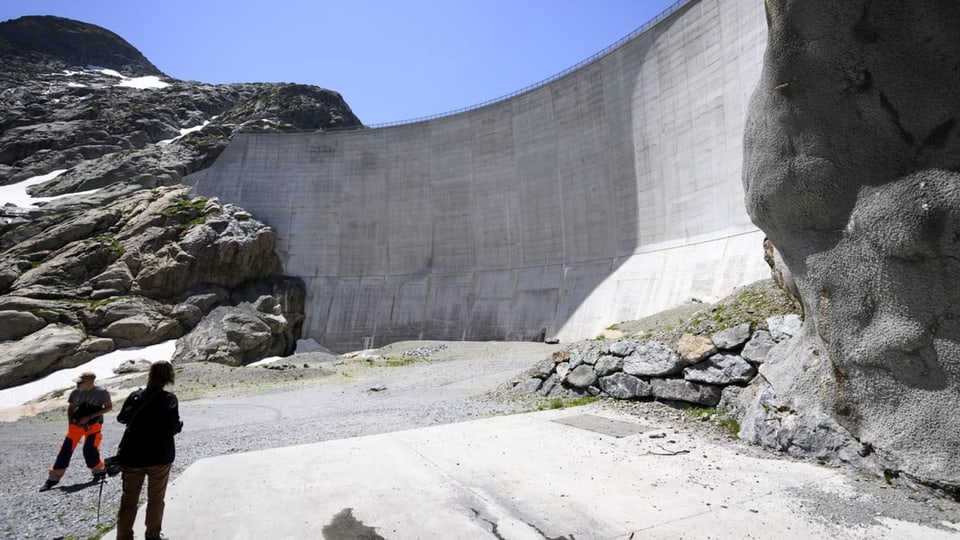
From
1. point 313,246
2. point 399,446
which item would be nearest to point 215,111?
point 313,246

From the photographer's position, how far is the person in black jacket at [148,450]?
299 centimetres

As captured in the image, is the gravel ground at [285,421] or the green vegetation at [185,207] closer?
the gravel ground at [285,421]

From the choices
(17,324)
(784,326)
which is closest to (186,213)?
(17,324)

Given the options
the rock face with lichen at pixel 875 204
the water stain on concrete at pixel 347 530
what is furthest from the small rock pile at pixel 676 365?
the water stain on concrete at pixel 347 530

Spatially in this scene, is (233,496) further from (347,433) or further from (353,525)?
(347,433)

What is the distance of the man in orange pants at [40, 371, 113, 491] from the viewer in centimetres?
505

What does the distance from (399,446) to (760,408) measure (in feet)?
12.4

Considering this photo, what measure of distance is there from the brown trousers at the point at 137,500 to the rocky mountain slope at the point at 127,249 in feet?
79.0

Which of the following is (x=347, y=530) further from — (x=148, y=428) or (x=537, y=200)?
(x=537, y=200)

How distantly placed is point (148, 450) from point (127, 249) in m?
33.1

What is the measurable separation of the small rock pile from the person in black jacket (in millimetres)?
5430

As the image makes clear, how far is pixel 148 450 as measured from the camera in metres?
3.01

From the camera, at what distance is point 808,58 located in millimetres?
3582

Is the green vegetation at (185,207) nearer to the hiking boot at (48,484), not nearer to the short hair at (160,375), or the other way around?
the hiking boot at (48,484)
